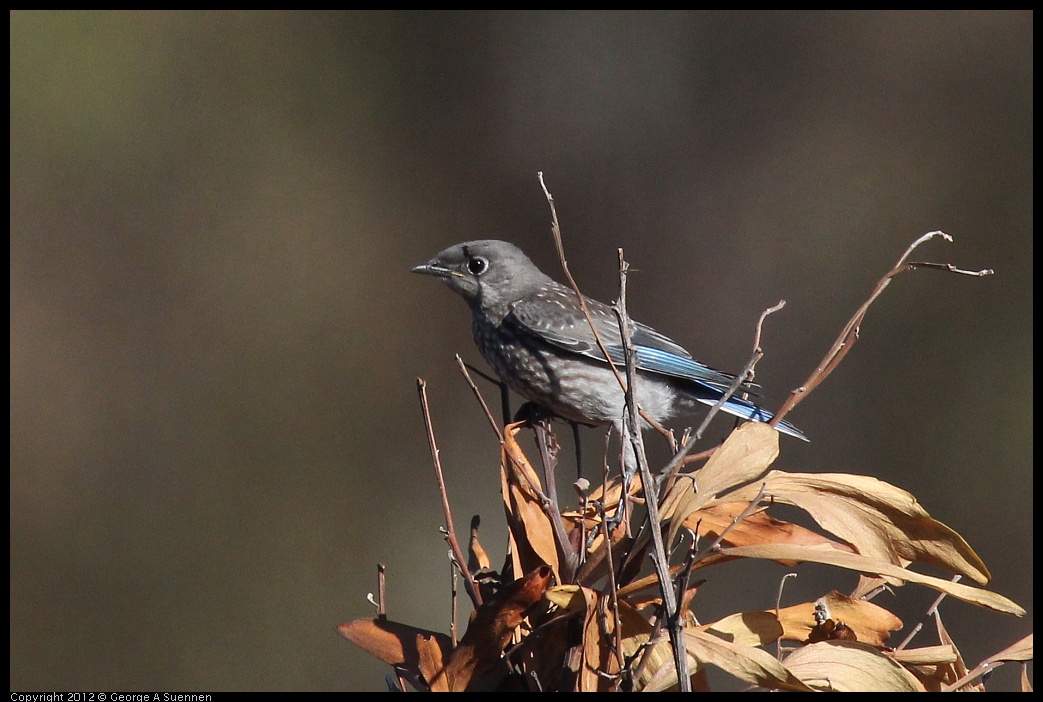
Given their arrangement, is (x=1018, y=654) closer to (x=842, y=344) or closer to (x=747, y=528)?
(x=747, y=528)

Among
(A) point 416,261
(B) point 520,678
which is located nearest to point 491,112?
(A) point 416,261

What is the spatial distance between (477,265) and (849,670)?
2425mm

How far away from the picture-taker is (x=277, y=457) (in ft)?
22.1

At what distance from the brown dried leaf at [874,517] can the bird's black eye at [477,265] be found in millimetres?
2189

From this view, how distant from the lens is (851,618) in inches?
A: 67.3

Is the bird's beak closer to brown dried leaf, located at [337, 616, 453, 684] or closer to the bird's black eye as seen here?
the bird's black eye

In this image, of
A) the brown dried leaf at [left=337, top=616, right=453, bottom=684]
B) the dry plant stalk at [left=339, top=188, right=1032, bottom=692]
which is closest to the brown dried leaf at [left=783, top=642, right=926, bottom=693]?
the dry plant stalk at [left=339, top=188, right=1032, bottom=692]

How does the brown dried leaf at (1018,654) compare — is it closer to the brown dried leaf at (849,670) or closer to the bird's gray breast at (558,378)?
the brown dried leaf at (849,670)

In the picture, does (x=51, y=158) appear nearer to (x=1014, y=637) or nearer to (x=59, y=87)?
(x=59, y=87)

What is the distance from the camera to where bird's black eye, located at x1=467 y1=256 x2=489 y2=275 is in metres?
3.73

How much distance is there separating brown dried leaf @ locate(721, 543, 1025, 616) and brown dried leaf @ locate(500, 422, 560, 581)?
0.36 metres

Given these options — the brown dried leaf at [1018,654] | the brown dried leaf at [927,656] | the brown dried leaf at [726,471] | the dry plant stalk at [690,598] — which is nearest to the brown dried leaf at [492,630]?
the dry plant stalk at [690,598]

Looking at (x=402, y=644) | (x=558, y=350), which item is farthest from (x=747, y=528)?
(x=558, y=350)

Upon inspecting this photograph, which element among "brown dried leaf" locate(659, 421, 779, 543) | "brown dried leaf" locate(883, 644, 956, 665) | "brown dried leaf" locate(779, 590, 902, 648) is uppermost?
"brown dried leaf" locate(659, 421, 779, 543)
